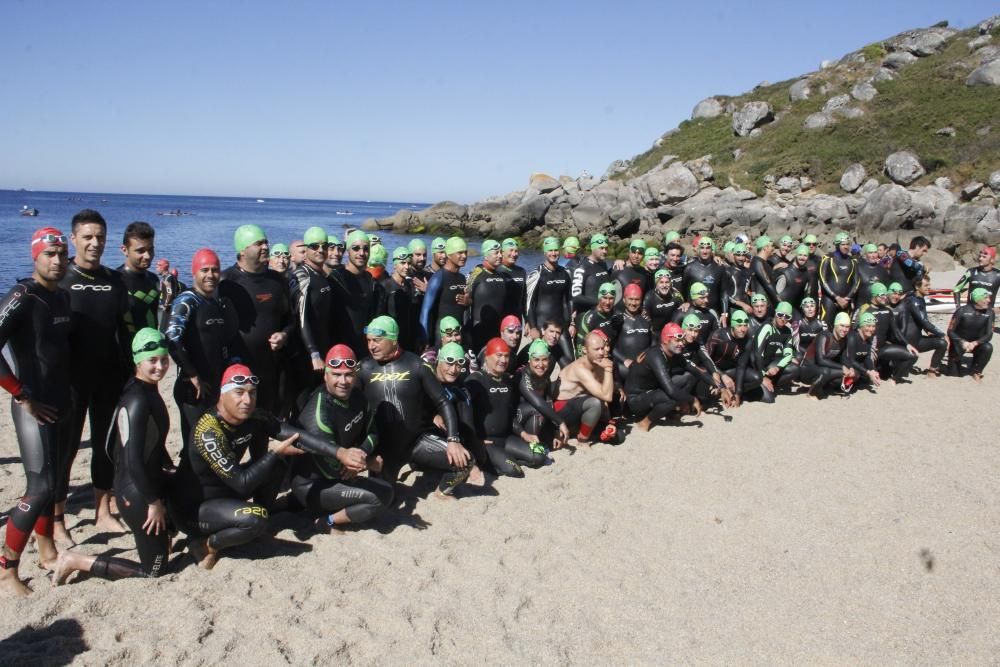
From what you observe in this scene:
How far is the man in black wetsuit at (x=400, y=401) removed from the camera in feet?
17.9

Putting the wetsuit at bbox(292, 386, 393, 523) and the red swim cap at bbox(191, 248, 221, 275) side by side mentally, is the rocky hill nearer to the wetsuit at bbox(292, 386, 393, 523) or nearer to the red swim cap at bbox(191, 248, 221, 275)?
the wetsuit at bbox(292, 386, 393, 523)

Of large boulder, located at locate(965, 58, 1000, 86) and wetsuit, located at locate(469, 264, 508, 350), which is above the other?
large boulder, located at locate(965, 58, 1000, 86)

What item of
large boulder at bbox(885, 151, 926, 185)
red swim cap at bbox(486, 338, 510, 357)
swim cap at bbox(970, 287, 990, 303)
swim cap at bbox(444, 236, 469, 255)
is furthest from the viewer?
large boulder at bbox(885, 151, 926, 185)

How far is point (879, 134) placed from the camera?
3975 cm

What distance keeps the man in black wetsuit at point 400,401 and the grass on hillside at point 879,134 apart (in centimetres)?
3464

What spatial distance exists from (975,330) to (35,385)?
1151 centimetres

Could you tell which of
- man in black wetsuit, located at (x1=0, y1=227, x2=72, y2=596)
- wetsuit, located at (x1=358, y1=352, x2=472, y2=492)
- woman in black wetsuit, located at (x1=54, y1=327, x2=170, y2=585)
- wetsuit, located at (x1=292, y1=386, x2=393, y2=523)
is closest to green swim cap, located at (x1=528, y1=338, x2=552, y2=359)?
wetsuit, located at (x1=358, y1=352, x2=472, y2=492)

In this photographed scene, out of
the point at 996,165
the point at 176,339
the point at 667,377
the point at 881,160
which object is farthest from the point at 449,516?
the point at 881,160

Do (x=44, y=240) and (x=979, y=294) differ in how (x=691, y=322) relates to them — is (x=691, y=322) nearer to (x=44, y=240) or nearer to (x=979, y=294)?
(x=979, y=294)

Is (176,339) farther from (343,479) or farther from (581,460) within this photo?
(581,460)

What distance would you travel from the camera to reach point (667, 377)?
7.27m

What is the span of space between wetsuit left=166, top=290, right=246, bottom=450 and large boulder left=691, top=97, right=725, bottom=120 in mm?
59355

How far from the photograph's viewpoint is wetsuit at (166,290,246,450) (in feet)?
15.4

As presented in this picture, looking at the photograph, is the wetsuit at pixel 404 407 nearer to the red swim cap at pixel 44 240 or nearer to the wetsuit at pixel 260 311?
the wetsuit at pixel 260 311
